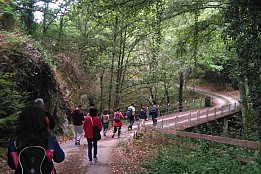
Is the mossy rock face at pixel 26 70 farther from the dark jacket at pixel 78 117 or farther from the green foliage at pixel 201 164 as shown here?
the green foliage at pixel 201 164

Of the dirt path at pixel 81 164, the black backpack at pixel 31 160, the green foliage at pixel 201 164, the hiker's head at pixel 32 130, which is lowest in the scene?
the dirt path at pixel 81 164

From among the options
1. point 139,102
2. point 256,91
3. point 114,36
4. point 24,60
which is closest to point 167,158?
point 256,91

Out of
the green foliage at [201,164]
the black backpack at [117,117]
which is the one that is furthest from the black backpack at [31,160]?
the black backpack at [117,117]

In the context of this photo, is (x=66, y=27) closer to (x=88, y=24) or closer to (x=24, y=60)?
(x=88, y=24)

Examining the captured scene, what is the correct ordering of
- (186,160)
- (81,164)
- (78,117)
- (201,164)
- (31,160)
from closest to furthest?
(31,160)
(201,164)
(186,160)
(81,164)
(78,117)

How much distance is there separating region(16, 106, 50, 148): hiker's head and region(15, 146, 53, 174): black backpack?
71 millimetres

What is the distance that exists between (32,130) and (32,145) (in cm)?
18

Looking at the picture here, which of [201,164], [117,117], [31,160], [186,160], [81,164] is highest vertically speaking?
[31,160]

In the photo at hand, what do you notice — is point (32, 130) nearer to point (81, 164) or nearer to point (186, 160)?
point (186, 160)

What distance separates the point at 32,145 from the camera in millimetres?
4055

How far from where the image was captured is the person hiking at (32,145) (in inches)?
159

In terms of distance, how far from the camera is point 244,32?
12.1m

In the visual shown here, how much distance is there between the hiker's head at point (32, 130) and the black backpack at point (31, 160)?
71 mm

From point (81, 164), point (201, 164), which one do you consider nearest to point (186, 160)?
point (201, 164)
